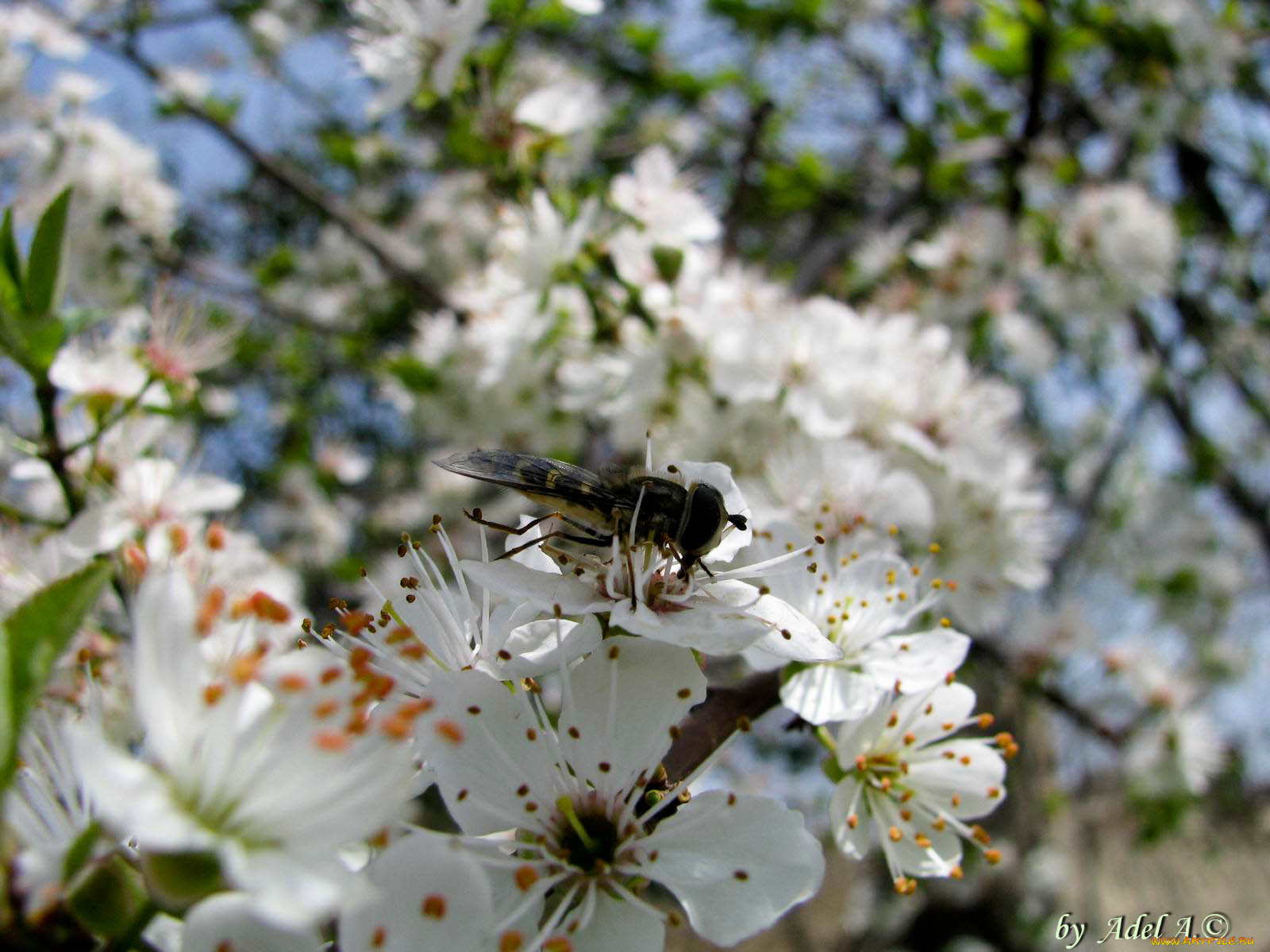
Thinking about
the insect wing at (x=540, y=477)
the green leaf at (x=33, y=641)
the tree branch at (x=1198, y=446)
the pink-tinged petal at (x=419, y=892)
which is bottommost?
the tree branch at (x=1198, y=446)

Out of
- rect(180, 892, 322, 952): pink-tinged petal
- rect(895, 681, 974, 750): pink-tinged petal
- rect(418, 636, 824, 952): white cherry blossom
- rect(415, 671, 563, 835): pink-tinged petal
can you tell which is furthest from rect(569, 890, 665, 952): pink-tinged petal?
rect(895, 681, 974, 750): pink-tinged petal

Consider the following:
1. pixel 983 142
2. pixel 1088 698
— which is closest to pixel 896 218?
pixel 983 142

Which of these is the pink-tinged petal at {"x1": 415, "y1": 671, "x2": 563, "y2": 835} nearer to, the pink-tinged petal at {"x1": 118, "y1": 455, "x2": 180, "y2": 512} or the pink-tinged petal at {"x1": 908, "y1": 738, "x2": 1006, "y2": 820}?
the pink-tinged petal at {"x1": 908, "y1": 738, "x2": 1006, "y2": 820}

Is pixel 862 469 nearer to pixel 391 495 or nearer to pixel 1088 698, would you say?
pixel 1088 698

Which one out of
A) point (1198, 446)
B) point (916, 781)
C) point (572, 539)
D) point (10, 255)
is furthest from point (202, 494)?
point (1198, 446)

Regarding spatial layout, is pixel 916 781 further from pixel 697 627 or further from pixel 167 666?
pixel 167 666

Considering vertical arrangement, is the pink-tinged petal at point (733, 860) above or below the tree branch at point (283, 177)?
above

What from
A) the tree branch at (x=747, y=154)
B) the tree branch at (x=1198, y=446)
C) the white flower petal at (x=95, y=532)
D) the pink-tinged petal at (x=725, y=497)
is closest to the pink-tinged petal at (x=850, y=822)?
the pink-tinged petal at (x=725, y=497)

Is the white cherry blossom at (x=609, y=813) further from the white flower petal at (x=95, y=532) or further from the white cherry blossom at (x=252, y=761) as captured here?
the white flower petal at (x=95, y=532)
